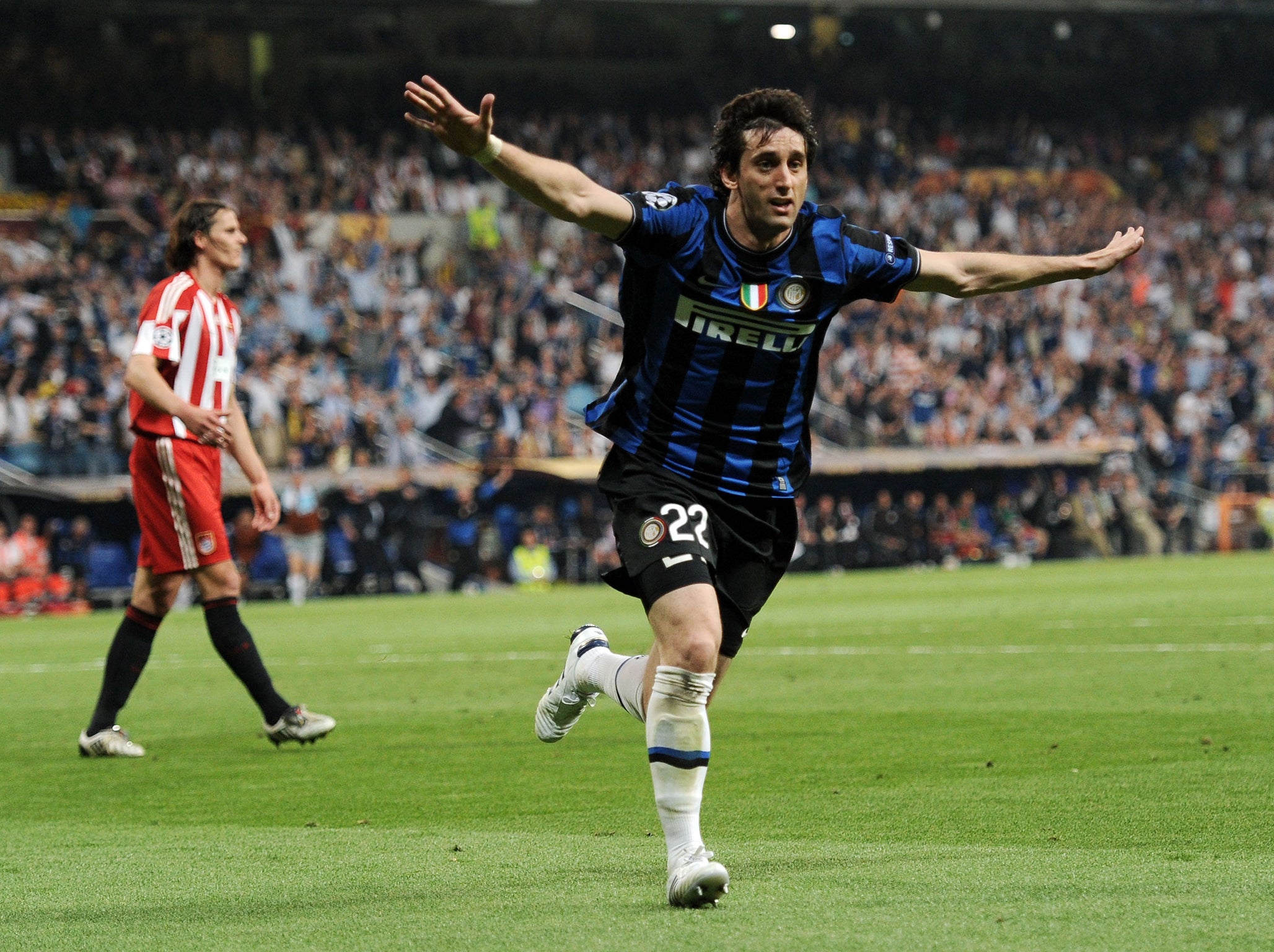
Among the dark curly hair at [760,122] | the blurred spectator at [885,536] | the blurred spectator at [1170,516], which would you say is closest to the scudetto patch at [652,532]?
the dark curly hair at [760,122]

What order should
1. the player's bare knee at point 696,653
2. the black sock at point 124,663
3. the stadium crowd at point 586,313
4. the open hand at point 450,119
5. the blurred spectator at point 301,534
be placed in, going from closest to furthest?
the open hand at point 450,119
the player's bare knee at point 696,653
the black sock at point 124,663
the blurred spectator at point 301,534
the stadium crowd at point 586,313

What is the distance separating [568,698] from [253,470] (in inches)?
124

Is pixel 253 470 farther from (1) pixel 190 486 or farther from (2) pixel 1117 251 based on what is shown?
(2) pixel 1117 251

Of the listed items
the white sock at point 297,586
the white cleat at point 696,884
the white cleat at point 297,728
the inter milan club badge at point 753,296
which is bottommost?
the white sock at point 297,586

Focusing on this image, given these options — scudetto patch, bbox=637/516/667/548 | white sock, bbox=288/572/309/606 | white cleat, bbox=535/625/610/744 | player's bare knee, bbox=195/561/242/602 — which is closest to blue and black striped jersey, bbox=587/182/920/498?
scudetto patch, bbox=637/516/667/548

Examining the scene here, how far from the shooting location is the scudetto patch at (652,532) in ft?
16.1

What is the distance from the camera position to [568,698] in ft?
20.0

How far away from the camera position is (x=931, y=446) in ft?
102

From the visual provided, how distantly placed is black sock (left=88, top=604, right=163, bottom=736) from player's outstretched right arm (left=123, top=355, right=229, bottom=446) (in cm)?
101

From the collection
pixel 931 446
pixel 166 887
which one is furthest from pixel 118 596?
pixel 166 887

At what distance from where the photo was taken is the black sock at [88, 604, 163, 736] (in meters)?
8.33

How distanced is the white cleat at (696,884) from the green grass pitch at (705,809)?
6 cm

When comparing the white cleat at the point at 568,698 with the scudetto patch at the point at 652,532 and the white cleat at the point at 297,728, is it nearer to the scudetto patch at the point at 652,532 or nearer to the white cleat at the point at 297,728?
the scudetto patch at the point at 652,532

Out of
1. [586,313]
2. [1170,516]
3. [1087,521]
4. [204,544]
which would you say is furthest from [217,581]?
[1170,516]
